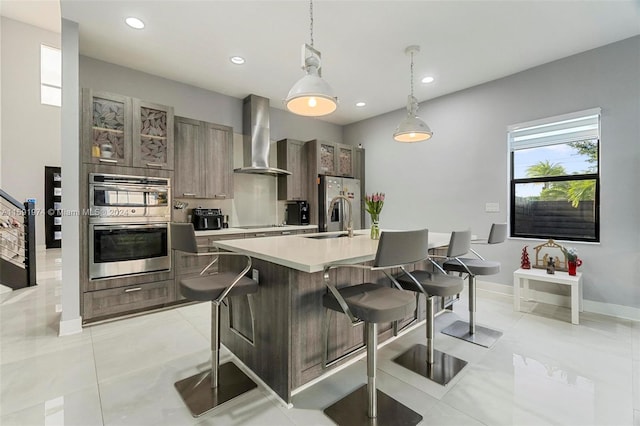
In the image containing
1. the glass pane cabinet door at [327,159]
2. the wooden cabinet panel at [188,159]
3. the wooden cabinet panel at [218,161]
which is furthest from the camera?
the glass pane cabinet door at [327,159]

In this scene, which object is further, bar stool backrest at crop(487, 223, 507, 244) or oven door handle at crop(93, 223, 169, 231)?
oven door handle at crop(93, 223, 169, 231)

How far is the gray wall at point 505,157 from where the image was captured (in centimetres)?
300

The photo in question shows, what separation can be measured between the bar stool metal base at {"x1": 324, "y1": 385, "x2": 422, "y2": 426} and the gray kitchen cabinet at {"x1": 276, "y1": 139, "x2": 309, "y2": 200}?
353 centimetres

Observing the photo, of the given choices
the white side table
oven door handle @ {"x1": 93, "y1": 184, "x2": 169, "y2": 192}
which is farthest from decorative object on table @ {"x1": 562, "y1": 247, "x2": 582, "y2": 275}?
oven door handle @ {"x1": 93, "y1": 184, "x2": 169, "y2": 192}

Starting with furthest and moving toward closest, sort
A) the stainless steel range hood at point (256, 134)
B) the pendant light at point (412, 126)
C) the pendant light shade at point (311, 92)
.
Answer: the stainless steel range hood at point (256, 134) → the pendant light at point (412, 126) → the pendant light shade at point (311, 92)

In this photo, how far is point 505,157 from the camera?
3.85m

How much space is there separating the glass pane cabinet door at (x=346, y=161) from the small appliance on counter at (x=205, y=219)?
2.48 metres

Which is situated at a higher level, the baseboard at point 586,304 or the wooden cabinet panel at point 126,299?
the wooden cabinet panel at point 126,299

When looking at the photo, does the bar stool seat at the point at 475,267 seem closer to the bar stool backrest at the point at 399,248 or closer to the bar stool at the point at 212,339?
the bar stool backrest at the point at 399,248

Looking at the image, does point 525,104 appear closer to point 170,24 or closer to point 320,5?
point 320,5

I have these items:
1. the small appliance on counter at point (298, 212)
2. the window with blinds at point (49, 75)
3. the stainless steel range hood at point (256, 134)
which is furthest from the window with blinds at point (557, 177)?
the window with blinds at point (49, 75)

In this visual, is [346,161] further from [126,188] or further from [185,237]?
[185,237]

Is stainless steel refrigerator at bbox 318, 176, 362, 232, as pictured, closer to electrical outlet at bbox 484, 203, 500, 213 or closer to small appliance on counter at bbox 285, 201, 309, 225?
small appliance on counter at bbox 285, 201, 309, 225

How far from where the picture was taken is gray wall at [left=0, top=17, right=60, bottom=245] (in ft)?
17.3
